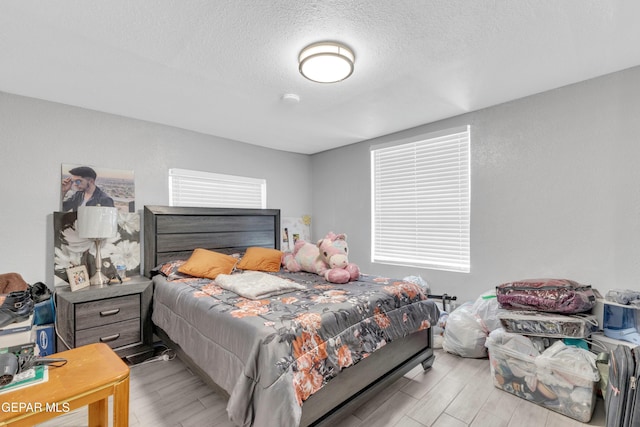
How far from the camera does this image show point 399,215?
3559 millimetres

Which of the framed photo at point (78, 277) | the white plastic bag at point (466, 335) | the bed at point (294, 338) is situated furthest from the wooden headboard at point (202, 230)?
the white plastic bag at point (466, 335)

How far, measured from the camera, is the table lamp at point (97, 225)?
241 centimetres

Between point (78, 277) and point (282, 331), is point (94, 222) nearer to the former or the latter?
point (78, 277)

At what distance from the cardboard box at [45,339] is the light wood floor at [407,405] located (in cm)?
71

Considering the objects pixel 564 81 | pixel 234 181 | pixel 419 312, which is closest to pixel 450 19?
pixel 564 81

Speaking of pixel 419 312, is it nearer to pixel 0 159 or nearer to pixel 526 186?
pixel 526 186

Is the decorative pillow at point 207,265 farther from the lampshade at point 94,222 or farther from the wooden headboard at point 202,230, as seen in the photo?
the lampshade at point 94,222

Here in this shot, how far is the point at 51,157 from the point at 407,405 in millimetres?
3533

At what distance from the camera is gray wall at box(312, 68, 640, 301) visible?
2141mm

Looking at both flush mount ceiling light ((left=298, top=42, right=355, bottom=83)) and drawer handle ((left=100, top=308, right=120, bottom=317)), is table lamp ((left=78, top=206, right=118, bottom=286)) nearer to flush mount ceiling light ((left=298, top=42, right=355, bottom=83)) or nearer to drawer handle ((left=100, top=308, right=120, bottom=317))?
drawer handle ((left=100, top=308, right=120, bottom=317))

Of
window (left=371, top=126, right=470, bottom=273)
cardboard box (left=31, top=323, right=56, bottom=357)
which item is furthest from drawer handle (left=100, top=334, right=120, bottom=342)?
window (left=371, top=126, right=470, bottom=273)

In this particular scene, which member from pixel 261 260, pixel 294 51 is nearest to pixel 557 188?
pixel 294 51

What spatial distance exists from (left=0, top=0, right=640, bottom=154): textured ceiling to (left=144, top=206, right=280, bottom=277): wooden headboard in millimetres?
1085

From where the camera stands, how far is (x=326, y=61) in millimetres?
1801
